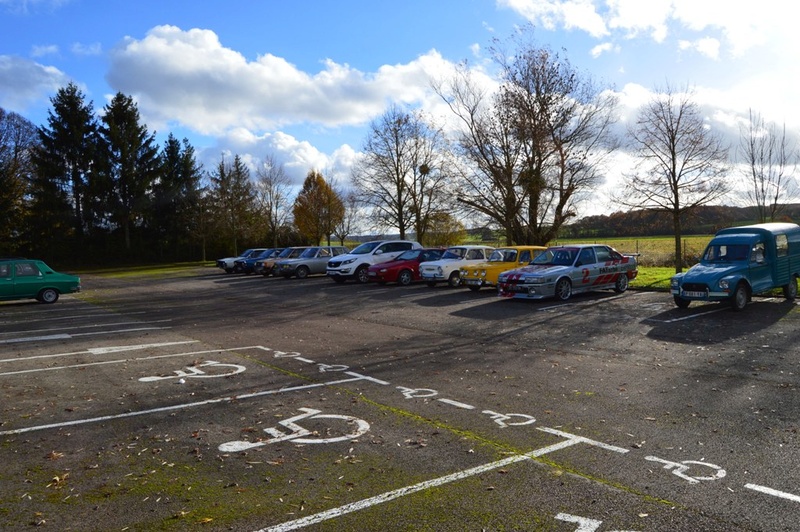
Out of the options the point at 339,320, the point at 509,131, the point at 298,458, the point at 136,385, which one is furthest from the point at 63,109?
the point at 298,458

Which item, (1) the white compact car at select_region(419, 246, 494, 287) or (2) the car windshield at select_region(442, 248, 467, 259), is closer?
(1) the white compact car at select_region(419, 246, 494, 287)

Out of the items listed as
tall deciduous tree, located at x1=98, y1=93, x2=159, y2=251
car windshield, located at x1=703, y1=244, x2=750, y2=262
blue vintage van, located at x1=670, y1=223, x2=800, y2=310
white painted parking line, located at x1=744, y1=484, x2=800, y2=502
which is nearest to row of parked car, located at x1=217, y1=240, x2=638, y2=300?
blue vintage van, located at x1=670, y1=223, x2=800, y2=310

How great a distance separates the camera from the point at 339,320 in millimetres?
15469

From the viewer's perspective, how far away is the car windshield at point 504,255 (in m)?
21.7

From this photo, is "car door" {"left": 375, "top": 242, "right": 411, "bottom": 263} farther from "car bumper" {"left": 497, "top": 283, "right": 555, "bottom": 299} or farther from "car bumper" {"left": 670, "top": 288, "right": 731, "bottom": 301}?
"car bumper" {"left": 670, "top": 288, "right": 731, "bottom": 301}

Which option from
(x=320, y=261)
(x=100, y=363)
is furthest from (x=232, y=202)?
(x=100, y=363)

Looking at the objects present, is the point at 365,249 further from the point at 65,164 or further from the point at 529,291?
the point at 65,164

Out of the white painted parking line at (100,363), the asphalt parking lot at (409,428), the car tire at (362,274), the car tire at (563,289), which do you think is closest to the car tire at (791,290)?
the asphalt parking lot at (409,428)

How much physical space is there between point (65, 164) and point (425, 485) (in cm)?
6015

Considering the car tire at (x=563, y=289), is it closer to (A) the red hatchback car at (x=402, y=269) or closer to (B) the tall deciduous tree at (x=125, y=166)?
(A) the red hatchback car at (x=402, y=269)

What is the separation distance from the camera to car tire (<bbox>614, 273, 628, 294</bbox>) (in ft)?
64.6

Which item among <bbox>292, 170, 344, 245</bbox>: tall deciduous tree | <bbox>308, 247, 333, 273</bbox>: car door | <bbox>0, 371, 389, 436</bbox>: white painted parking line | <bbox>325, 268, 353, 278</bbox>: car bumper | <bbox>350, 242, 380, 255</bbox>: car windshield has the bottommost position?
<bbox>0, 371, 389, 436</bbox>: white painted parking line

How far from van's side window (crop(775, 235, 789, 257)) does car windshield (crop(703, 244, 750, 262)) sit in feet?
3.60

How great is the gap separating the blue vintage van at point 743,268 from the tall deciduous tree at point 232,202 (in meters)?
46.0
